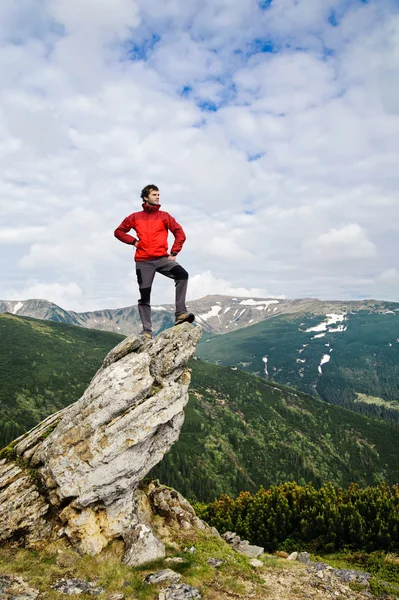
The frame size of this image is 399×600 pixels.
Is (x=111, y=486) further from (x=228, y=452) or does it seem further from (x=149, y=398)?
(x=228, y=452)

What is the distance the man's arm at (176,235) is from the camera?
19.7 meters

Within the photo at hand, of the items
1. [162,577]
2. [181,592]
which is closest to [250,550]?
[162,577]

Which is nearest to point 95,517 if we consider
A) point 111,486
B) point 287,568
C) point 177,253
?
point 111,486

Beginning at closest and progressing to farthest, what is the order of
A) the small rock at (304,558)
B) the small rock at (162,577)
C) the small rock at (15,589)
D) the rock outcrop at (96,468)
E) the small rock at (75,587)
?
the small rock at (15,589) → the small rock at (75,587) → the small rock at (162,577) → the rock outcrop at (96,468) → the small rock at (304,558)

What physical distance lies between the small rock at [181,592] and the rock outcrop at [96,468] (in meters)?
2.44

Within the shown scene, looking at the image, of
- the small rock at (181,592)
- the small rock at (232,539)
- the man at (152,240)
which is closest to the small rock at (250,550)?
the small rock at (232,539)

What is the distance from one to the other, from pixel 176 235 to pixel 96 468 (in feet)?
43.5

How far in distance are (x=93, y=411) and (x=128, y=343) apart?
497cm

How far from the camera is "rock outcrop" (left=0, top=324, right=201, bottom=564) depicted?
54.2 ft

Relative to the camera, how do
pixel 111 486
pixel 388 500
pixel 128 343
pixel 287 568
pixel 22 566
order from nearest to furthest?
pixel 22 566 < pixel 111 486 < pixel 287 568 < pixel 128 343 < pixel 388 500

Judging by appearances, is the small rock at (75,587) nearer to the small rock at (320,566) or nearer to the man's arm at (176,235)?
the small rock at (320,566)

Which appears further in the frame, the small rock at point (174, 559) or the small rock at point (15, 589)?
the small rock at point (174, 559)

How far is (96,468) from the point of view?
55.1 feet

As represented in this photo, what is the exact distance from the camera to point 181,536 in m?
19.8
